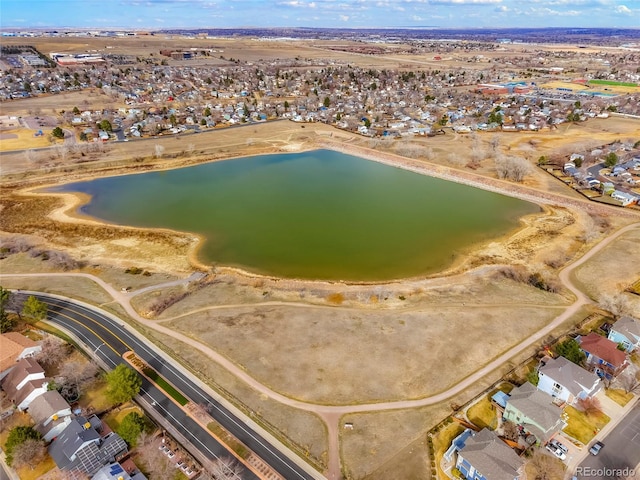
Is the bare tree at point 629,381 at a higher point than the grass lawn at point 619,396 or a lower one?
higher

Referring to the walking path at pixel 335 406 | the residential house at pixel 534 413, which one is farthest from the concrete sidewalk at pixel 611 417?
the walking path at pixel 335 406

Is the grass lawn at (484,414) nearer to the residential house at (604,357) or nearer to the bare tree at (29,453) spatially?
the residential house at (604,357)

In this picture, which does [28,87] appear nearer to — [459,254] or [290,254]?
[290,254]

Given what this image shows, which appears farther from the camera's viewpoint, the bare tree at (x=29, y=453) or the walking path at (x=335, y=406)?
the walking path at (x=335, y=406)

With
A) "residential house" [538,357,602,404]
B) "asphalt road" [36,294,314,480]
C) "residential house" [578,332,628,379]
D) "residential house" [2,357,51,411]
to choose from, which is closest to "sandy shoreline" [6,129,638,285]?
"asphalt road" [36,294,314,480]

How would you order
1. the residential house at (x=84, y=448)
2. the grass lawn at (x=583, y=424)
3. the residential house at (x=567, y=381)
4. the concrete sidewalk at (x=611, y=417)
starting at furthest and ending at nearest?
the residential house at (x=567, y=381), the grass lawn at (x=583, y=424), the concrete sidewalk at (x=611, y=417), the residential house at (x=84, y=448)

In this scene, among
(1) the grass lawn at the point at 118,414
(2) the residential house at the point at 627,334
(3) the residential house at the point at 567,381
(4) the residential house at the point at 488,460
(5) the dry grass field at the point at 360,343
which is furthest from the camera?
(2) the residential house at the point at 627,334
